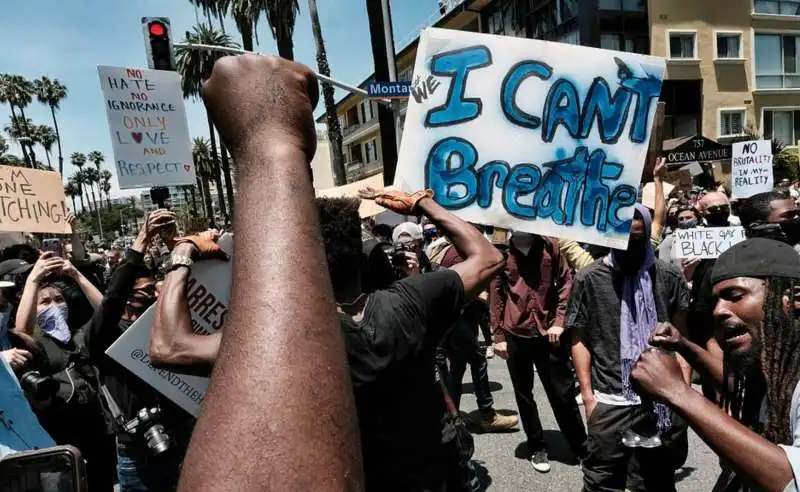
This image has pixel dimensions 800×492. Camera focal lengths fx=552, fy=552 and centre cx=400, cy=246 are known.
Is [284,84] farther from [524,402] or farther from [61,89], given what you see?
[61,89]

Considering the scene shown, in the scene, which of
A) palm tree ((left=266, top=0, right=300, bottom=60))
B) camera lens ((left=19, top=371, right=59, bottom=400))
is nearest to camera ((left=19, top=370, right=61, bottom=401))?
camera lens ((left=19, top=371, right=59, bottom=400))

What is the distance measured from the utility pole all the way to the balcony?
29.8 meters

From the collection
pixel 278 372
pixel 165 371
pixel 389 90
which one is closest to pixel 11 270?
pixel 165 371

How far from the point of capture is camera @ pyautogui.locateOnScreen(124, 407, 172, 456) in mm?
2766

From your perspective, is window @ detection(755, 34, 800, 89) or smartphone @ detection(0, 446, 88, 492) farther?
window @ detection(755, 34, 800, 89)

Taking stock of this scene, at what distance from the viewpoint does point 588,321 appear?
3297mm

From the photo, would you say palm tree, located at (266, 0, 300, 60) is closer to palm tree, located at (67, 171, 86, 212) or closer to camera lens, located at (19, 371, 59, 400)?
camera lens, located at (19, 371, 59, 400)

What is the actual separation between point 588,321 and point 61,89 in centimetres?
6652

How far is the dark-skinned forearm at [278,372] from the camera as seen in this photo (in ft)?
1.60

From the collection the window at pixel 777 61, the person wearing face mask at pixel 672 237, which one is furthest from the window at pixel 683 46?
the person wearing face mask at pixel 672 237

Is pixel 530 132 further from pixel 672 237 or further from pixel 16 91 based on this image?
pixel 16 91

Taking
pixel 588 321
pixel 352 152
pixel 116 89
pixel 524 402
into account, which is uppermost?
pixel 352 152

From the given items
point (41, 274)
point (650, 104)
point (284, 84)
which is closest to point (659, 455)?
point (650, 104)

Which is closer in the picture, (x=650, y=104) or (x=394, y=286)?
(x=394, y=286)
